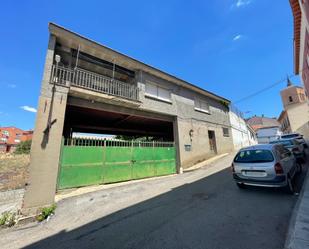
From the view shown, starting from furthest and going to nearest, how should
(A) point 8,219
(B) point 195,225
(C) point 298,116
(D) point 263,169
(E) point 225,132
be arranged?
1. (C) point 298,116
2. (E) point 225,132
3. (D) point 263,169
4. (A) point 8,219
5. (B) point 195,225

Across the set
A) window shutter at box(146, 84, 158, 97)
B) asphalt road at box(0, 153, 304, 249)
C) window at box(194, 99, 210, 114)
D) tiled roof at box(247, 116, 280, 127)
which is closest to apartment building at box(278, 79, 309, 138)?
tiled roof at box(247, 116, 280, 127)

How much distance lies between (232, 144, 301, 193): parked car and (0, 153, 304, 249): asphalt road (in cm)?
46

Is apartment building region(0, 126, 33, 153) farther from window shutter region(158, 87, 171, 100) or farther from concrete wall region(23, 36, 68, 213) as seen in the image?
concrete wall region(23, 36, 68, 213)

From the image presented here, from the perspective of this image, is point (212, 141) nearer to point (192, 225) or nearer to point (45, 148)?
point (192, 225)

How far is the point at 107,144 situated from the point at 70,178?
7.67 feet

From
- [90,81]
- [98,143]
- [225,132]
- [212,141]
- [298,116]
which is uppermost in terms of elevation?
[298,116]

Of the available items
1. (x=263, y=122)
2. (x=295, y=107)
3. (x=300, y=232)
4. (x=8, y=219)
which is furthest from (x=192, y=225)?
(x=263, y=122)

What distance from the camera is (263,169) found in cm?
520

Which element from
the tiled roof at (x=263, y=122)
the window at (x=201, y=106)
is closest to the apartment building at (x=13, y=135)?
the window at (x=201, y=106)

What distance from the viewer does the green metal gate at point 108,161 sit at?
711 cm

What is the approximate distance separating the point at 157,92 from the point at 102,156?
6.12 metres

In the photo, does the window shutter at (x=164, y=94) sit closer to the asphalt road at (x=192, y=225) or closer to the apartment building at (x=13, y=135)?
the asphalt road at (x=192, y=225)

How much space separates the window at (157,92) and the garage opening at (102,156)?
2.33m

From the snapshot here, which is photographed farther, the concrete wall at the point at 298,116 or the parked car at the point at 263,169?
the concrete wall at the point at 298,116
